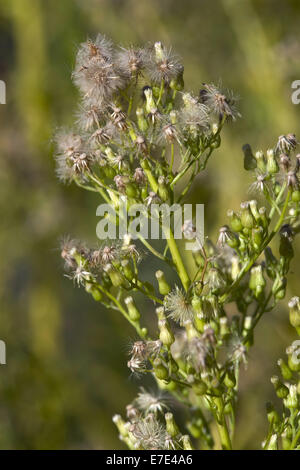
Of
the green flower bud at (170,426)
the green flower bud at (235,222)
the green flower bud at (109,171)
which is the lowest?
the green flower bud at (170,426)

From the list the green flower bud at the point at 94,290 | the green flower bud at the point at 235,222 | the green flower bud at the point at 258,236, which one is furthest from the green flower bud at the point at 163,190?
the green flower bud at the point at 94,290

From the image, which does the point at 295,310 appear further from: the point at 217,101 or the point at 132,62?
the point at 132,62

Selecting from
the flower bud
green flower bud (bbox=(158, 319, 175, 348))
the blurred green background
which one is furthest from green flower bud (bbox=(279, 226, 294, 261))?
the blurred green background

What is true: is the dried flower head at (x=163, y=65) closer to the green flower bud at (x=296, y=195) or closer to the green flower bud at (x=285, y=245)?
the green flower bud at (x=296, y=195)

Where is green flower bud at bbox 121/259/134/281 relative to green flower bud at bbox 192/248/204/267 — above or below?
below

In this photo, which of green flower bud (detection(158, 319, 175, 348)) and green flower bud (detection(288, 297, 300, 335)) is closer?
green flower bud (detection(158, 319, 175, 348))

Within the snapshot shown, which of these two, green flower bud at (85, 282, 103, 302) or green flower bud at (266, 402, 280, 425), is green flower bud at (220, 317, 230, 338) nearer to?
green flower bud at (266, 402, 280, 425)
